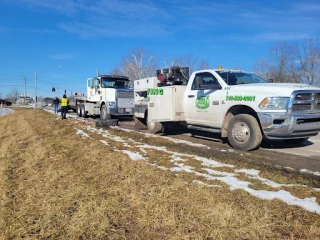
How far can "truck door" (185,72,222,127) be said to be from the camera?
7476 millimetres

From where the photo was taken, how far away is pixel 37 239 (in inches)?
101

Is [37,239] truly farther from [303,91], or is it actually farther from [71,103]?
[71,103]

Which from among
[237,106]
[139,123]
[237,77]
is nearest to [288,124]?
[237,106]

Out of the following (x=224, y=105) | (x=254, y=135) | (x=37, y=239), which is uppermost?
(x=224, y=105)

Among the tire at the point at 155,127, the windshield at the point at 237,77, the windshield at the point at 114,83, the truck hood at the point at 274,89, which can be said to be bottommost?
the tire at the point at 155,127

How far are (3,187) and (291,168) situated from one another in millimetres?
4902

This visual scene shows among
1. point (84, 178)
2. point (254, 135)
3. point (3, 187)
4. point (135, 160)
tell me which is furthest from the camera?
point (254, 135)

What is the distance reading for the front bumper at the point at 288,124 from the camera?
5.96 m

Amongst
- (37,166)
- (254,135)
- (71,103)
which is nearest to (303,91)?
(254,135)

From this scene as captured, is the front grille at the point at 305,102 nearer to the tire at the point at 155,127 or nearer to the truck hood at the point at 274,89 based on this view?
the truck hood at the point at 274,89

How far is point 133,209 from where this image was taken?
3160mm

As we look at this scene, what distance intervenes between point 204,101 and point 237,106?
1.13 m

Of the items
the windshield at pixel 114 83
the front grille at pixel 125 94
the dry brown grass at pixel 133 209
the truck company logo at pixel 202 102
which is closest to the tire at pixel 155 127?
the truck company logo at pixel 202 102

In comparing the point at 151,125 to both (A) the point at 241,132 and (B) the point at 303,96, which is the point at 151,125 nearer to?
(A) the point at 241,132
